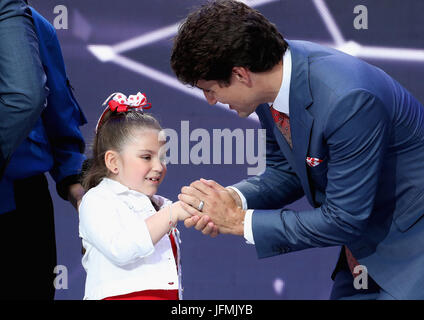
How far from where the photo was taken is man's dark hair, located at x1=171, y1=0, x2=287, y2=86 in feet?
5.49

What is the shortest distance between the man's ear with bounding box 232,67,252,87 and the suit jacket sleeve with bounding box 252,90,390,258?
0.29m

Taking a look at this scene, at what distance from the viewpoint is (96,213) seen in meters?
1.75

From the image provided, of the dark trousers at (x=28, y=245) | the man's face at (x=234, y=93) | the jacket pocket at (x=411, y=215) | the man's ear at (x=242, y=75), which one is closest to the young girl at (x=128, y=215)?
the dark trousers at (x=28, y=245)

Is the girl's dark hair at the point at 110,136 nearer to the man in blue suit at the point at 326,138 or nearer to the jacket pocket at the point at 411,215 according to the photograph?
the man in blue suit at the point at 326,138

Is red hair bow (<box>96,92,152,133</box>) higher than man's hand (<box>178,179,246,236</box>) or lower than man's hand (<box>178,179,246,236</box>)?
higher

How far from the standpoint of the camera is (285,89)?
171cm

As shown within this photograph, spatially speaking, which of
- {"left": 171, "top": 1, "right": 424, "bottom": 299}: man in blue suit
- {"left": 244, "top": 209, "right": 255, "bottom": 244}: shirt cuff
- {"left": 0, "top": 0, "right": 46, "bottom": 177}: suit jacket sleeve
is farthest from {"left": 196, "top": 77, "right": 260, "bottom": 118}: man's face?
{"left": 0, "top": 0, "right": 46, "bottom": 177}: suit jacket sleeve

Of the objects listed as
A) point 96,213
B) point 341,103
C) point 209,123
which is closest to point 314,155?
point 341,103

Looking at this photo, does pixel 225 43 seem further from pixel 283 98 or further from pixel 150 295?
pixel 150 295

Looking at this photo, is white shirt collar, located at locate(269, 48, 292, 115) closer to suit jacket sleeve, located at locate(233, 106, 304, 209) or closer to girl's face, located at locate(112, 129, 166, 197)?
suit jacket sleeve, located at locate(233, 106, 304, 209)

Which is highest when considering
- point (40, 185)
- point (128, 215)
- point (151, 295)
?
point (40, 185)

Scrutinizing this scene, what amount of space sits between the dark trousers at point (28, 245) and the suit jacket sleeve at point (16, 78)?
1.06 ft

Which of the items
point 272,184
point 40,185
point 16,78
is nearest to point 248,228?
point 272,184

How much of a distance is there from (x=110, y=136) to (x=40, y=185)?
0.31m
